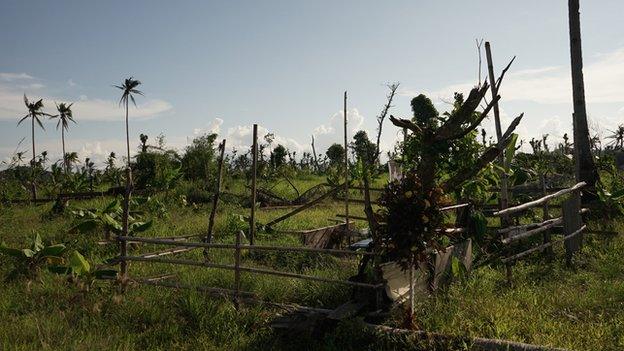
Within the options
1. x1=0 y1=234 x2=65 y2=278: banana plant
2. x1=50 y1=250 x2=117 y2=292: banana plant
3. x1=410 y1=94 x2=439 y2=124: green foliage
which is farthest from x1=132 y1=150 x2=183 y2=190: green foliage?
x1=410 y1=94 x2=439 y2=124: green foliage

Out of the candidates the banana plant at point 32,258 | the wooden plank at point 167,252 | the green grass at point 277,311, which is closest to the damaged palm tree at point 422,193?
the green grass at point 277,311

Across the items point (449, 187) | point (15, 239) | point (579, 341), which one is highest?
point (449, 187)

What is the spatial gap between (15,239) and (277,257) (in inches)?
238

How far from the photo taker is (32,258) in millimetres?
6996

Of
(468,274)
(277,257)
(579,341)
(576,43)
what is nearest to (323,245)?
(277,257)

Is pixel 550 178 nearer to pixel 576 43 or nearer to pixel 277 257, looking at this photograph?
pixel 576 43

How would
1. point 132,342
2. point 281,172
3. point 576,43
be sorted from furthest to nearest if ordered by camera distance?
point 281,172 < point 576,43 < point 132,342

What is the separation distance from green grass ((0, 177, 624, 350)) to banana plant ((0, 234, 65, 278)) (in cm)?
19

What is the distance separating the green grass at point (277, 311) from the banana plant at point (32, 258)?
191 millimetres

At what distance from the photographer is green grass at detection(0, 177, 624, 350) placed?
4.53m

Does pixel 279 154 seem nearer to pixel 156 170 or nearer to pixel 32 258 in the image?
pixel 156 170

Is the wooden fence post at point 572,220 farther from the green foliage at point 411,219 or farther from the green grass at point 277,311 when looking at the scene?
the green foliage at point 411,219

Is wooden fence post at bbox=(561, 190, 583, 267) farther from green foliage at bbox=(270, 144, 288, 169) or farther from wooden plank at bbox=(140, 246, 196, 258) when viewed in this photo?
green foliage at bbox=(270, 144, 288, 169)

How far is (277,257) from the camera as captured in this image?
26.7 feet
